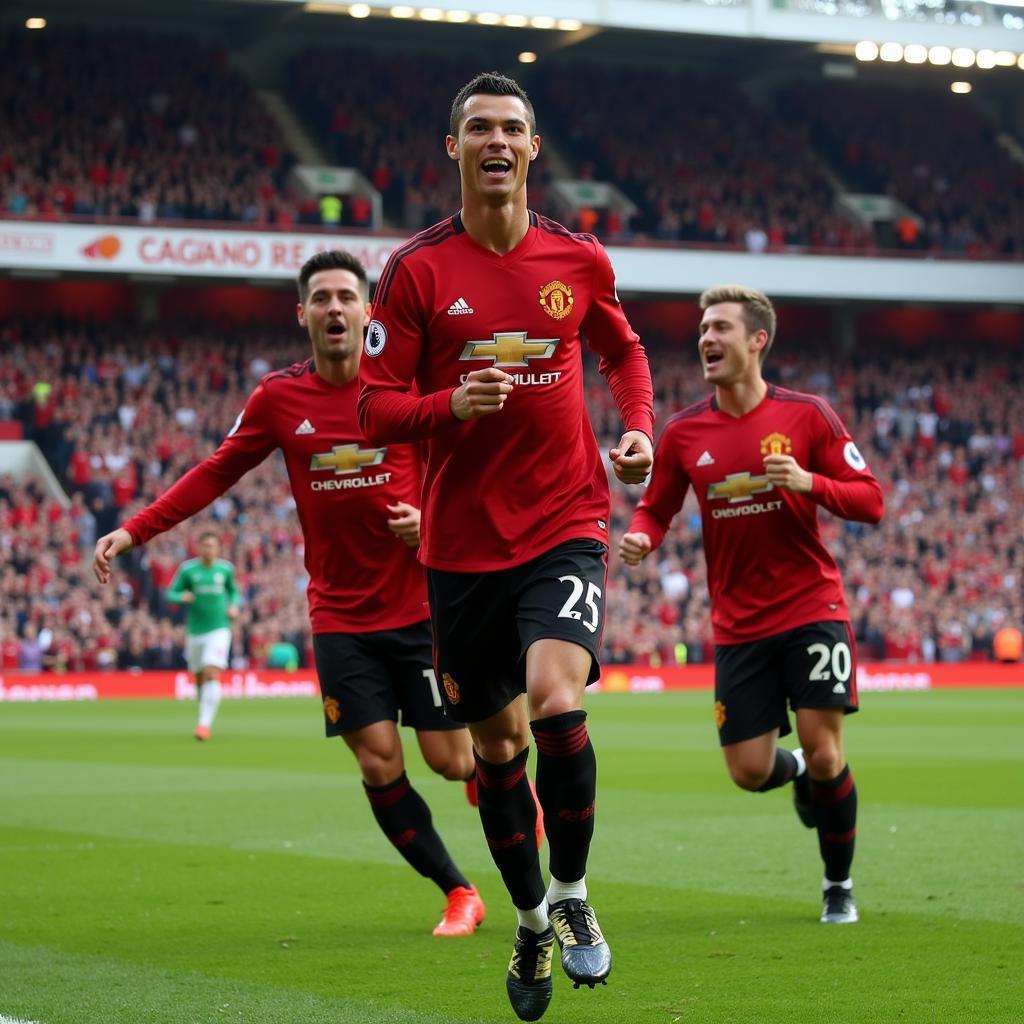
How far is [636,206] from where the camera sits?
46.9 meters

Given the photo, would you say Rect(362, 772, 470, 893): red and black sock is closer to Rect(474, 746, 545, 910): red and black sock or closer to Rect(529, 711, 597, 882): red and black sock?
Rect(474, 746, 545, 910): red and black sock

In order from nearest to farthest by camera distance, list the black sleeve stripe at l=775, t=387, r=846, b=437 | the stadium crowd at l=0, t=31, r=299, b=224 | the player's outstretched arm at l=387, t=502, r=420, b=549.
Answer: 1. the player's outstretched arm at l=387, t=502, r=420, b=549
2. the black sleeve stripe at l=775, t=387, r=846, b=437
3. the stadium crowd at l=0, t=31, r=299, b=224

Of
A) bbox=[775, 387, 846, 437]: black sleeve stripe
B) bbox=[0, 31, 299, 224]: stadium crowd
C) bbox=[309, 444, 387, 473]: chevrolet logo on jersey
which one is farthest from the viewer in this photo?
bbox=[0, 31, 299, 224]: stadium crowd

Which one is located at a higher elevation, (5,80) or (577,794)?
(5,80)

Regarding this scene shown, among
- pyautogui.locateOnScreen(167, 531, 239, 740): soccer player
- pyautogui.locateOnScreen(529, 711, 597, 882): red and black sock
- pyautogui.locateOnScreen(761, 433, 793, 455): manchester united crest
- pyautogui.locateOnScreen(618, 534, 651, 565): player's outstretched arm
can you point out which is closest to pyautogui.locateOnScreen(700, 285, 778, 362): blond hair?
pyautogui.locateOnScreen(761, 433, 793, 455): manchester united crest

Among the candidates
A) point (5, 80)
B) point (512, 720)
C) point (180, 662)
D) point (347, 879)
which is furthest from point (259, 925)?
point (5, 80)

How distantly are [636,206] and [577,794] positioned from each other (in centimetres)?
4224

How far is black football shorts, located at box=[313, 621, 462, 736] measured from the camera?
7.91 metres

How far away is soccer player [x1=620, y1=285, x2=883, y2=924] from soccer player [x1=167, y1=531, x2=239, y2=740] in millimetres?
12659

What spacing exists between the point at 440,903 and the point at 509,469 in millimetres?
3309

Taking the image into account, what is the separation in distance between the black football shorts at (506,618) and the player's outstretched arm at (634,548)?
4.47ft

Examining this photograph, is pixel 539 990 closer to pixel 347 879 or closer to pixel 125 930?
pixel 125 930

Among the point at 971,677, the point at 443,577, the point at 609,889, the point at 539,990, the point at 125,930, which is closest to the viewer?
the point at 539,990

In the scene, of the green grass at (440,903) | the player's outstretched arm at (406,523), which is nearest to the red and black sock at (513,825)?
the green grass at (440,903)
